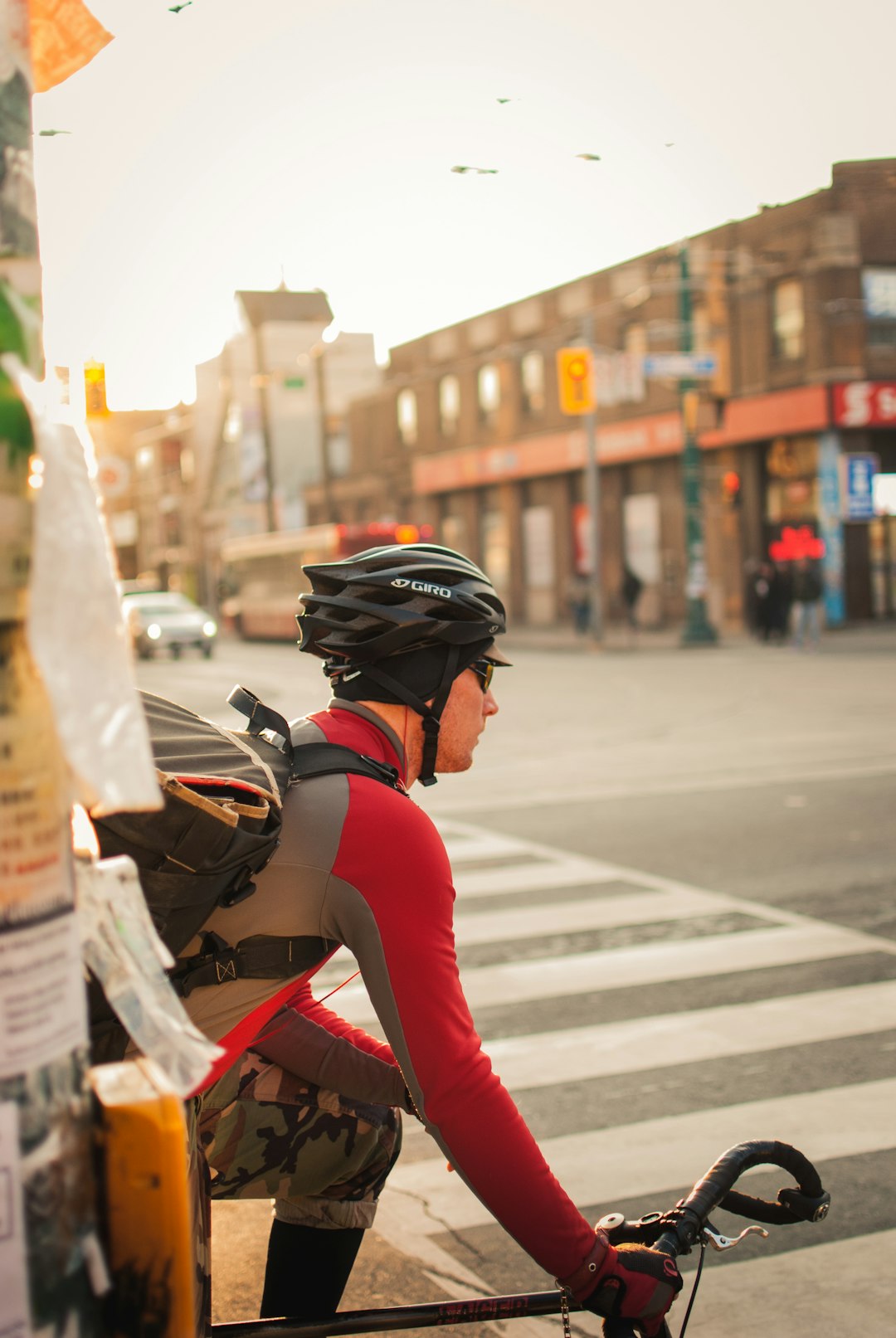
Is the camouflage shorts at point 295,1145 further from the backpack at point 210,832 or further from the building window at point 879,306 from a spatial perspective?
the building window at point 879,306

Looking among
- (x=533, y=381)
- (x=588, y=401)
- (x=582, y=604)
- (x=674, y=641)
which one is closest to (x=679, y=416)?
(x=582, y=604)

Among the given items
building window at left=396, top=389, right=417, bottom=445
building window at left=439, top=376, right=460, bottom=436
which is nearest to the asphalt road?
building window at left=439, top=376, right=460, bottom=436

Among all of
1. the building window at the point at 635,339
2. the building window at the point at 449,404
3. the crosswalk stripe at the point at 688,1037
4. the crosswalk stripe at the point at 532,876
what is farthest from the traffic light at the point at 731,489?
the crosswalk stripe at the point at 688,1037

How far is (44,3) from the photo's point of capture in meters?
1.40

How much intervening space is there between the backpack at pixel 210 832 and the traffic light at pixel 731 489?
33.3 meters

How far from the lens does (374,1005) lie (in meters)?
2.10

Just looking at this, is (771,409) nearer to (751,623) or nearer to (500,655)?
(751,623)

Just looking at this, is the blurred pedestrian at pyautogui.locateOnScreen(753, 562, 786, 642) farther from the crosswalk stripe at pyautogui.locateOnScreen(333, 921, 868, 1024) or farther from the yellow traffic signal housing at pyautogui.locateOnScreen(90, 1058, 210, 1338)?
the yellow traffic signal housing at pyautogui.locateOnScreen(90, 1058, 210, 1338)

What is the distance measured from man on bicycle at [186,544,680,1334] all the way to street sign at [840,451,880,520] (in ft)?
111

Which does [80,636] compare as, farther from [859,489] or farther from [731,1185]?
[859,489]

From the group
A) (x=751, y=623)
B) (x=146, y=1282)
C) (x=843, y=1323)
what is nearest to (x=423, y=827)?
(x=146, y=1282)

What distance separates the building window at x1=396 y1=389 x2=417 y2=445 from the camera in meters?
56.1

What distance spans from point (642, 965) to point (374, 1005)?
195 inches

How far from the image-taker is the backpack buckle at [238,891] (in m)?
2.05
